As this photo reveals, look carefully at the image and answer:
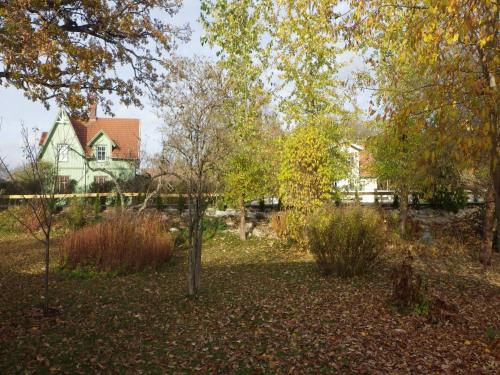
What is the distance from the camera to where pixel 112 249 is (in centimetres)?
898

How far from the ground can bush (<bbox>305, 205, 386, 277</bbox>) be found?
283mm

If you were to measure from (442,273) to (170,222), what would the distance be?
10239 millimetres

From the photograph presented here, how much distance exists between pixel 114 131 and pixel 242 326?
2642 centimetres

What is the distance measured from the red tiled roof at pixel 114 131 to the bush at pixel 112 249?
1930 centimetres

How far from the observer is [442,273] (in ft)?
30.4

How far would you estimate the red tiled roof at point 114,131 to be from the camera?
1132 inches

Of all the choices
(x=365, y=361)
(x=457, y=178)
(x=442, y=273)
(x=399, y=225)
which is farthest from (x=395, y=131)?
(x=399, y=225)

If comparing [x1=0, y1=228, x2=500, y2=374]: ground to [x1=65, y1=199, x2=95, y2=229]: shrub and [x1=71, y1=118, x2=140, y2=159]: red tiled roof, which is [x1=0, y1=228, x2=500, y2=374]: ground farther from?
[x1=71, y1=118, x2=140, y2=159]: red tiled roof

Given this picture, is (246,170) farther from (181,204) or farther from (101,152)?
(101,152)

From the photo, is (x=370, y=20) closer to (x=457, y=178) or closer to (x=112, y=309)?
(x=112, y=309)

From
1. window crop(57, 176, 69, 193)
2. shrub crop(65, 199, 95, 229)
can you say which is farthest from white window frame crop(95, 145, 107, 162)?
shrub crop(65, 199, 95, 229)

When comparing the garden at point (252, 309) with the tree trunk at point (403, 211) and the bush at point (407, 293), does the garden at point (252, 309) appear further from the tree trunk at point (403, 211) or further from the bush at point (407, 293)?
the tree trunk at point (403, 211)

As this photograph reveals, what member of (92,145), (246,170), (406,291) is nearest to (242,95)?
(246,170)

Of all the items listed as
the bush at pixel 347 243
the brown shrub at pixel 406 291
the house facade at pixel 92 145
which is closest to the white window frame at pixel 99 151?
the house facade at pixel 92 145
